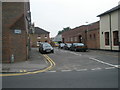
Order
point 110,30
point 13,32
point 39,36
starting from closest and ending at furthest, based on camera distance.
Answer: point 13,32 < point 110,30 < point 39,36

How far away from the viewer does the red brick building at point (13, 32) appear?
1486 cm

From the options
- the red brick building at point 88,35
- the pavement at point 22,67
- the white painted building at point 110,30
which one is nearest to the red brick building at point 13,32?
the pavement at point 22,67

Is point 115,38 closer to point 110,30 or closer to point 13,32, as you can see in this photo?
point 110,30

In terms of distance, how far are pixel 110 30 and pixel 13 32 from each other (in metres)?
17.9

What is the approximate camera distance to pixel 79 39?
A: 148 ft

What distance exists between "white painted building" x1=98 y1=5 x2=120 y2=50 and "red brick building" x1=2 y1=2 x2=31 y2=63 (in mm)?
15993

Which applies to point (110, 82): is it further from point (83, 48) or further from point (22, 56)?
point (83, 48)

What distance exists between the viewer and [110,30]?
28.0m

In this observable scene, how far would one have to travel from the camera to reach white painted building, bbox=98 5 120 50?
26.5 metres

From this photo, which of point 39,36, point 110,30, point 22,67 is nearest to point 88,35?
point 110,30

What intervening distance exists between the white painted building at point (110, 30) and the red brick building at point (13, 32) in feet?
52.5

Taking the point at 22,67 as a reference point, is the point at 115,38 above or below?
above

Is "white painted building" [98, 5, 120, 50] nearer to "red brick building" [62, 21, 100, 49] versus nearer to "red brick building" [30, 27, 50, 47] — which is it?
"red brick building" [62, 21, 100, 49]

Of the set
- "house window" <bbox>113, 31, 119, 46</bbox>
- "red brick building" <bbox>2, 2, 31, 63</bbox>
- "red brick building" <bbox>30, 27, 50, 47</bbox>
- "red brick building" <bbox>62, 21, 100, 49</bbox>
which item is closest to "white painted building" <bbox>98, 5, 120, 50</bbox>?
"house window" <bbox>113, 31, 119, 46</bbox>
